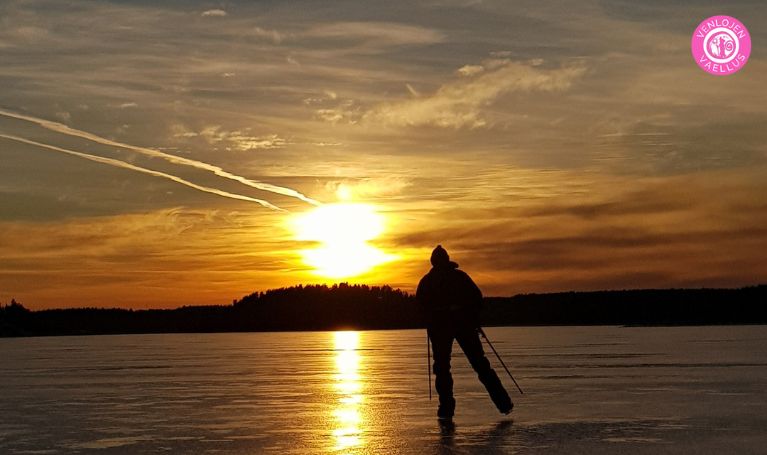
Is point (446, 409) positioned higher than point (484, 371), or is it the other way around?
point (484, 371)

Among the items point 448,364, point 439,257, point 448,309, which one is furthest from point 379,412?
point 439,257

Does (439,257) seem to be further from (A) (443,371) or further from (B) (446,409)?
(B) (446,409)

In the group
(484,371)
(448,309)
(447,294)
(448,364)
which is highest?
(447,294)

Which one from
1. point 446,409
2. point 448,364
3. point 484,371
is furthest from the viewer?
point 448,364

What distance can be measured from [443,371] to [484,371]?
57 centimetres

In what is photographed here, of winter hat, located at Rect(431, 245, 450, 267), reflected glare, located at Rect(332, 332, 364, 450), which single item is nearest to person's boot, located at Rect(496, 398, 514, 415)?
reflected glare, located at Rect(332, 332, 364, 450)

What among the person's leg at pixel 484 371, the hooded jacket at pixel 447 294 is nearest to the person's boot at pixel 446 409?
the person's leg at pixel 484 371

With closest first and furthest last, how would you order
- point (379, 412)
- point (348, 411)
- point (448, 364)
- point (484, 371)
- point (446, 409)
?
point (446, 409)
point (484, 371)
point (379, 412)
point (448, 364)
point (348, 411)

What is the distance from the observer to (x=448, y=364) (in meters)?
15.7

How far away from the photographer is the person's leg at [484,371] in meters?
15.0

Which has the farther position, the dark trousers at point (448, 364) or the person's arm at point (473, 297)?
the person's arm at point (473, 297)

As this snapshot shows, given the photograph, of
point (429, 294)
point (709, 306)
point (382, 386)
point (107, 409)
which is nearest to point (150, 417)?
point (107, 409)

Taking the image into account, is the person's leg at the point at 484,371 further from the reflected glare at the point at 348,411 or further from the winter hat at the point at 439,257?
the reflected glare at the point at 348,411

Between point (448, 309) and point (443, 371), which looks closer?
point (443, 371)
